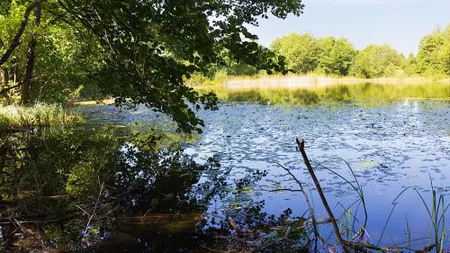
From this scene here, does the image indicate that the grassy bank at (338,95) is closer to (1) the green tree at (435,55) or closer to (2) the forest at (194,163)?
(2) the forest at (194,163)

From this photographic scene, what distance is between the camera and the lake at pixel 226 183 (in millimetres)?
4836

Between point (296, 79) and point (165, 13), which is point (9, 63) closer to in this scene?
point (165, 13)

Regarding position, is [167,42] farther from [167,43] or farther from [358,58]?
[358,58]

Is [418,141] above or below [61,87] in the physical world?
below

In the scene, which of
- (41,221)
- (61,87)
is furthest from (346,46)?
(41,221)

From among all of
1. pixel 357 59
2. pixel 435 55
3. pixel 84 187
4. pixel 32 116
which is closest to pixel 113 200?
pixel 84 187

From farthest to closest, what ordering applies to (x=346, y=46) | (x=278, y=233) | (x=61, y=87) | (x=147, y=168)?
(x=346, y=46), (x=61, y=87), (x=147, y=168), (x=278, y=233)

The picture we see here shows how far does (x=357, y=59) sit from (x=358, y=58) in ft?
1.00

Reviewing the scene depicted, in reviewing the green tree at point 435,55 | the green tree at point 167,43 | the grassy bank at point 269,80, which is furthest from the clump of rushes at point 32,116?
the green tree at point 435,55

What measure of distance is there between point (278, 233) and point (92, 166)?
5.53 metres

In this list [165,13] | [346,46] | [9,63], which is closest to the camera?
[165,13]

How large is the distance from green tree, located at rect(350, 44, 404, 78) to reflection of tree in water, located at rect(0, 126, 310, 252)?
2621 inches

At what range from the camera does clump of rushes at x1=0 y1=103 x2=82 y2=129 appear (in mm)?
15158

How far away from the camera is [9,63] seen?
1549cm
